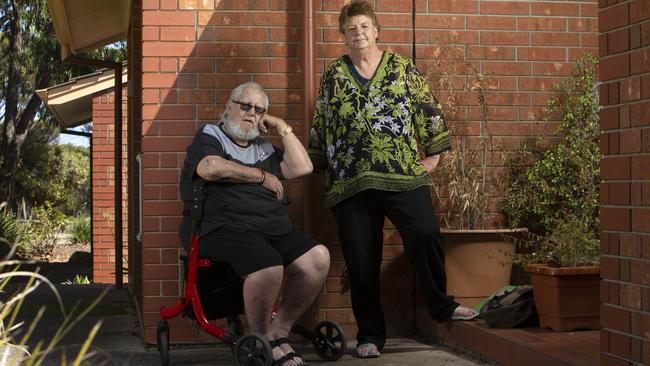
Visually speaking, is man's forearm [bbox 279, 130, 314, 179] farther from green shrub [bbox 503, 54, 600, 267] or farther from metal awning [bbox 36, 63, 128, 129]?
metal awning [bbox 36, 63, 128, 129]

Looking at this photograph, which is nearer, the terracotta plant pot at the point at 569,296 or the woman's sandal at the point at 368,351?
the terracotta plant pot at the point at 569,296

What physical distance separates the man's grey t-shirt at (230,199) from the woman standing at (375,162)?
481mm

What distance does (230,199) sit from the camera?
16.6ft

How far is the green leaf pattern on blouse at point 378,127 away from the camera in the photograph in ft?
17.9

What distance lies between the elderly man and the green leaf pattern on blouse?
270 millimetres

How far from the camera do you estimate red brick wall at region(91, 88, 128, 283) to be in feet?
52.7

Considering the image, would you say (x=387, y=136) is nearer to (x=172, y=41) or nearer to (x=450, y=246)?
(x=450, y=246)

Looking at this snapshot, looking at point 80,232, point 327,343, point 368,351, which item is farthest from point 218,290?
point 80,232

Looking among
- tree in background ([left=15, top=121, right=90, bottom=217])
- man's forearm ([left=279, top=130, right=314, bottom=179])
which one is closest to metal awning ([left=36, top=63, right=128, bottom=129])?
man's forearm ([left=279, top=130, right=314, bottom=179])

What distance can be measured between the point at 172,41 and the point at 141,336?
176 cm

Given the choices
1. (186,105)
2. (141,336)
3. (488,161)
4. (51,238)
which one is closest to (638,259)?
(488,161)

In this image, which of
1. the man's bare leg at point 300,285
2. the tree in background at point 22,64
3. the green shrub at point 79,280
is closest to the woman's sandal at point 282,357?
the man's bare leg at point 300,285

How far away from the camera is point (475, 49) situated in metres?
6.39

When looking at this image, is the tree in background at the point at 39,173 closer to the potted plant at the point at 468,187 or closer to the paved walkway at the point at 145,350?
the paved walkway at the point at 145,350
